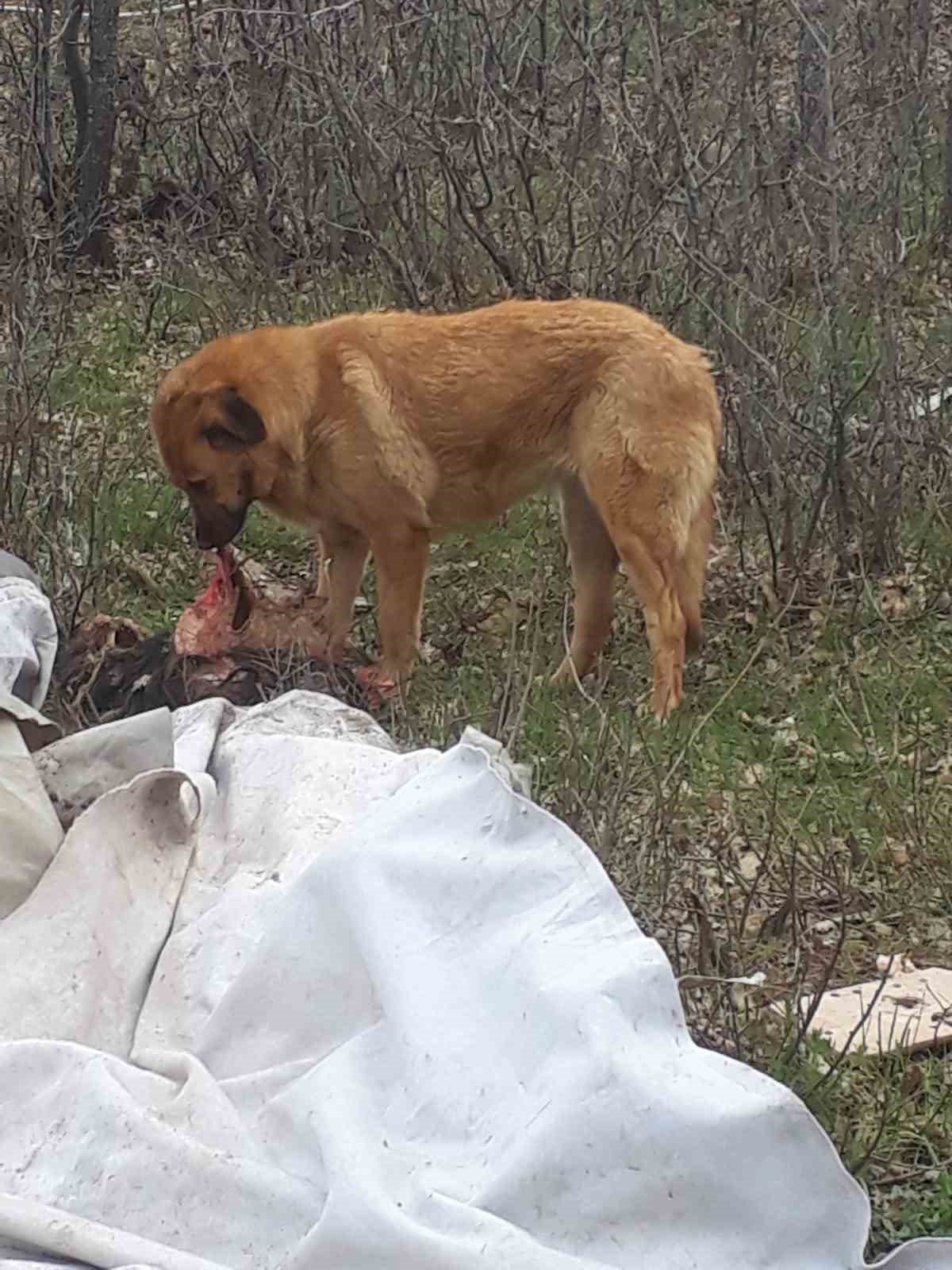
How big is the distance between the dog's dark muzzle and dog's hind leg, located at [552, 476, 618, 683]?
1.30 meters

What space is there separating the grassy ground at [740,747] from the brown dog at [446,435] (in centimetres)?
44

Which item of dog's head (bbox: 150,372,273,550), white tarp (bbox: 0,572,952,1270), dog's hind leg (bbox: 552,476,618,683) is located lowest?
dog's hind leg (bbox: 552,476,618,683)

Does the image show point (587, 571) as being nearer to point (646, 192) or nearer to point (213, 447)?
point (213, 447)

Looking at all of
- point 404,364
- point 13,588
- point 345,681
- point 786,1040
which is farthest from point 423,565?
point 786,1040

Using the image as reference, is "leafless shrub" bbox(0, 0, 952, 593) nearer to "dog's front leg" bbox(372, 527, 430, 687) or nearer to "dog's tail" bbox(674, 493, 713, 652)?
"dog's tail" bbox(674, 493, 713, 652)

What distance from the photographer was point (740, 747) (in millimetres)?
5941

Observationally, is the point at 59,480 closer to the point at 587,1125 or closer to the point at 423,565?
the point at 423,565

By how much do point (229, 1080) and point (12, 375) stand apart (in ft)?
15.9

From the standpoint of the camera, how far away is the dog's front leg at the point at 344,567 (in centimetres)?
704

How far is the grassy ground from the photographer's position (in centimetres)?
372

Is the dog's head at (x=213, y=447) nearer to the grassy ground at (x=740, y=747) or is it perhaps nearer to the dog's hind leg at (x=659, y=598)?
the grassy ground at (x=740, y=747)

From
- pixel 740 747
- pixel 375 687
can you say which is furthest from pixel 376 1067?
pixel 740 747

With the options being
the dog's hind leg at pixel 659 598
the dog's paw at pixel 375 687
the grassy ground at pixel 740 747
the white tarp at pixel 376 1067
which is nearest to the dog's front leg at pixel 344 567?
the grassy ground at pixel 740 747

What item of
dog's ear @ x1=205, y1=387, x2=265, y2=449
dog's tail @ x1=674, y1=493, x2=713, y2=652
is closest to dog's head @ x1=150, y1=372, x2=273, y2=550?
dog's ear @ x1=205, y1=387, x2=265, y2=449
